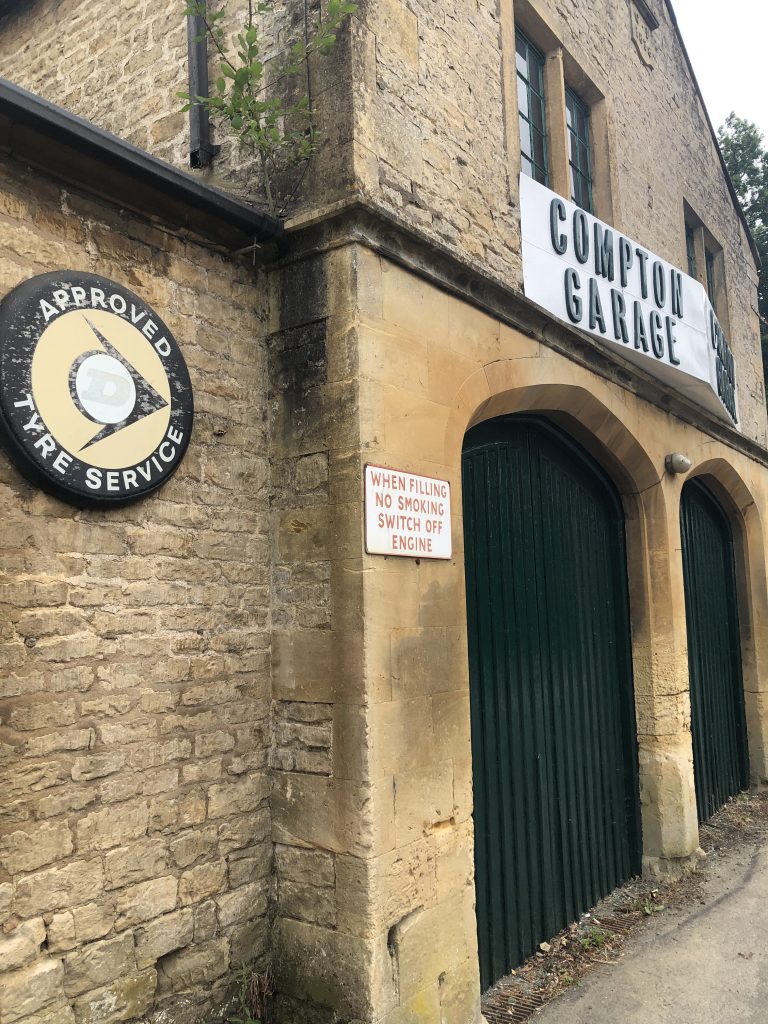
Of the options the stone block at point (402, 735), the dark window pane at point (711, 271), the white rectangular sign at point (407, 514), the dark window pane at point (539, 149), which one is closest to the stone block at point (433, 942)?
the stone block at point (402, 735)

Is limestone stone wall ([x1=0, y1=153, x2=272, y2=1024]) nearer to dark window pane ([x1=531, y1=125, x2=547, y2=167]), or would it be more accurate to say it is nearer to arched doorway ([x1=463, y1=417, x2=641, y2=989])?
arched doorway ([x1=463, y1=417, x2=641, y2=989])

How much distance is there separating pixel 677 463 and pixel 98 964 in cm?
540

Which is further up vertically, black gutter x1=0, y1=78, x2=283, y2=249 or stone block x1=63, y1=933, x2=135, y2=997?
black gutter x1=0, y1=78, x2=283, y2=249

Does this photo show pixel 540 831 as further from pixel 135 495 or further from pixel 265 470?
pixel 135 495

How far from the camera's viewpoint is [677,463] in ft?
22.0

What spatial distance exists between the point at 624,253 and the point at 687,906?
4628 mm

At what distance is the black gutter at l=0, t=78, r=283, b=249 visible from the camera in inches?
118

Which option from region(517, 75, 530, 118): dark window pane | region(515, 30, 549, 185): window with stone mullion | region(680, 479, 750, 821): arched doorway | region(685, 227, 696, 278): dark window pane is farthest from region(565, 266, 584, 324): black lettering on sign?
region(685, 227, 696, 278): dark window pane

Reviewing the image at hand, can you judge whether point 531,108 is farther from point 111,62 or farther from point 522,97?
point 111,62

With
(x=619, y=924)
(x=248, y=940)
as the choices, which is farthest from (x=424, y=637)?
(x=619, y=924)

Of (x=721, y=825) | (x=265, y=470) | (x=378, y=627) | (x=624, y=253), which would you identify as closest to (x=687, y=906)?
(x=721, y=825)

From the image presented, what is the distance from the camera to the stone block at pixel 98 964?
292 cm

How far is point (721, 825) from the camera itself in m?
7.48

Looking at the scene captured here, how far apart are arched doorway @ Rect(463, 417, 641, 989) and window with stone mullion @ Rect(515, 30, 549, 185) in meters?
1.88
